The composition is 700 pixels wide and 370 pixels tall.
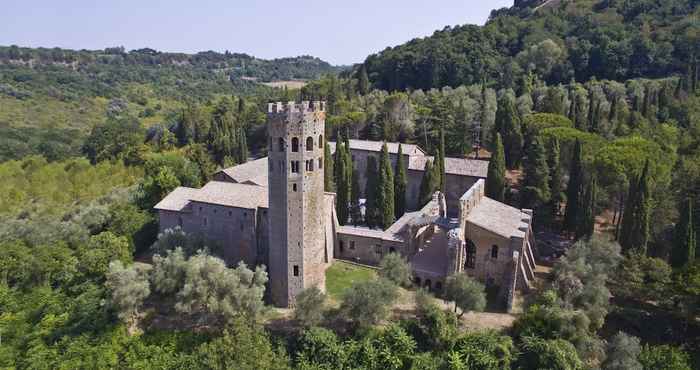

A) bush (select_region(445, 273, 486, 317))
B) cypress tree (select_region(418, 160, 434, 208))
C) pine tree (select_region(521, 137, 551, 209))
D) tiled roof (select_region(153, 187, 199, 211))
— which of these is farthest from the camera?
cypress tree (select_region(418, 160, 434, 208))

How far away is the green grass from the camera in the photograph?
38531 mm

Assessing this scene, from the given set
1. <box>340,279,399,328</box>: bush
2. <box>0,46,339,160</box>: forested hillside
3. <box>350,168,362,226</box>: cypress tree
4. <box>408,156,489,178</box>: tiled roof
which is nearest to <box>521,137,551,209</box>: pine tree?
<box>408,156,489,178</box>: tiled roof

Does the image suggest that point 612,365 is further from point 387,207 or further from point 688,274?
point 387,207

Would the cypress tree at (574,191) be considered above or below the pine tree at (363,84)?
below

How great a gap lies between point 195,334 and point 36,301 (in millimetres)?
17764

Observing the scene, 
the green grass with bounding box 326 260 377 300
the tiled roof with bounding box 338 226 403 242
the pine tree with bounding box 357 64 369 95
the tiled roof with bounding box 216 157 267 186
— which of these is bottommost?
the green grass with bounding box 326 260 377 300

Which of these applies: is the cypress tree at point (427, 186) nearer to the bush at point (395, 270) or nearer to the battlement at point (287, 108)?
the bush at point (395, 270)

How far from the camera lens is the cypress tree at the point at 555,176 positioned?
47375 mm

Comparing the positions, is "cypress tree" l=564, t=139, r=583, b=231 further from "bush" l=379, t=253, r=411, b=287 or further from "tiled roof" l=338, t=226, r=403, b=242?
"bush" l=379, t=253, r=411, b=287

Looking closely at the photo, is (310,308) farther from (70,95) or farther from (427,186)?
(70,95)

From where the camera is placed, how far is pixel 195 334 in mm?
34406

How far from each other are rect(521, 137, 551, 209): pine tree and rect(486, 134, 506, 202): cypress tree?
87.8 inches

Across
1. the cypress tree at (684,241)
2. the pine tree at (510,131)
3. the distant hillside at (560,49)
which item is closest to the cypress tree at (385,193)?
the pine tree at (510,131)

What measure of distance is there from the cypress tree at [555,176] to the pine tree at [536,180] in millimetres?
624
